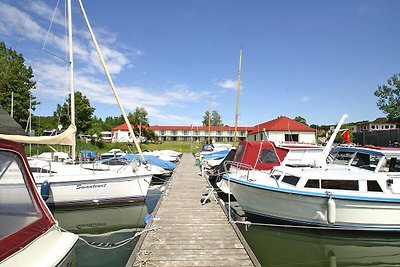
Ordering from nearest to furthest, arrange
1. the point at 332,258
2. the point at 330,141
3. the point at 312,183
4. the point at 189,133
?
1. the point at 332,258
2. the point at 312,183
3. the point at 330,141
4. the point at 189,133

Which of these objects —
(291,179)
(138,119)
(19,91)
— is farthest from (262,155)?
(138,119)

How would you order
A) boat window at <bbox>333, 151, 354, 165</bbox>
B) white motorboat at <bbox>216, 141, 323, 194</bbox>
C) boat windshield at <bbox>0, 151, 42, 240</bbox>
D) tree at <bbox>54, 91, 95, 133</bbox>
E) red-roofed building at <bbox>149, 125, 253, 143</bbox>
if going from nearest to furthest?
boat windshield at <bbox>0, 151, 42, 240</bbox>, boat window at <bbox>333, 151, 354, 165</bbox>, white motorboat at <bbox>216, 141, 323, 194</bbox>, tree at <bbox>54, 91, 95, 133</bbox>, red-roofed building at <bbox>149, 125, 253, 143</bbox>


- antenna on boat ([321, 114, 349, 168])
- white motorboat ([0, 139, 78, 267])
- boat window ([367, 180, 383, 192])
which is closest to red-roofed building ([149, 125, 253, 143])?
antenna on boat ([321, 114, 349, 168])

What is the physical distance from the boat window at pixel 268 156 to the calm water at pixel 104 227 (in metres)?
5.69

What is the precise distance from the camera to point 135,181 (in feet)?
43.3

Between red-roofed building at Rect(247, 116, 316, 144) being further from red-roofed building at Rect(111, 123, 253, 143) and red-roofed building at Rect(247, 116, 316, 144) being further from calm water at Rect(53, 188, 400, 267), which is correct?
calm water at Rect(53, 188, 400, 267)

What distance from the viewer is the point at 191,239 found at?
6965 mm

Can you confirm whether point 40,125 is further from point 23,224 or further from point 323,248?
point 23,224

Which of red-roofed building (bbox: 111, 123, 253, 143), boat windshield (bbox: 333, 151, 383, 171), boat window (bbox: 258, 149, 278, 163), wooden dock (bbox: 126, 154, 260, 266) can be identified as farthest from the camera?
red-roofed building (bbox: 111, 123, 253, 143)

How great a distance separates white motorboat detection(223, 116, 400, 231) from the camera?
28.1ft

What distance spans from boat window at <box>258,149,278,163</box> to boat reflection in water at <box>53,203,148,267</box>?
580 centimetres

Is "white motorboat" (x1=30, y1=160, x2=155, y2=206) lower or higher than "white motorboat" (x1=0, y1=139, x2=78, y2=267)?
lower

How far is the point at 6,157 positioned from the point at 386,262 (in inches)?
366

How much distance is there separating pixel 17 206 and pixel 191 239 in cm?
414
